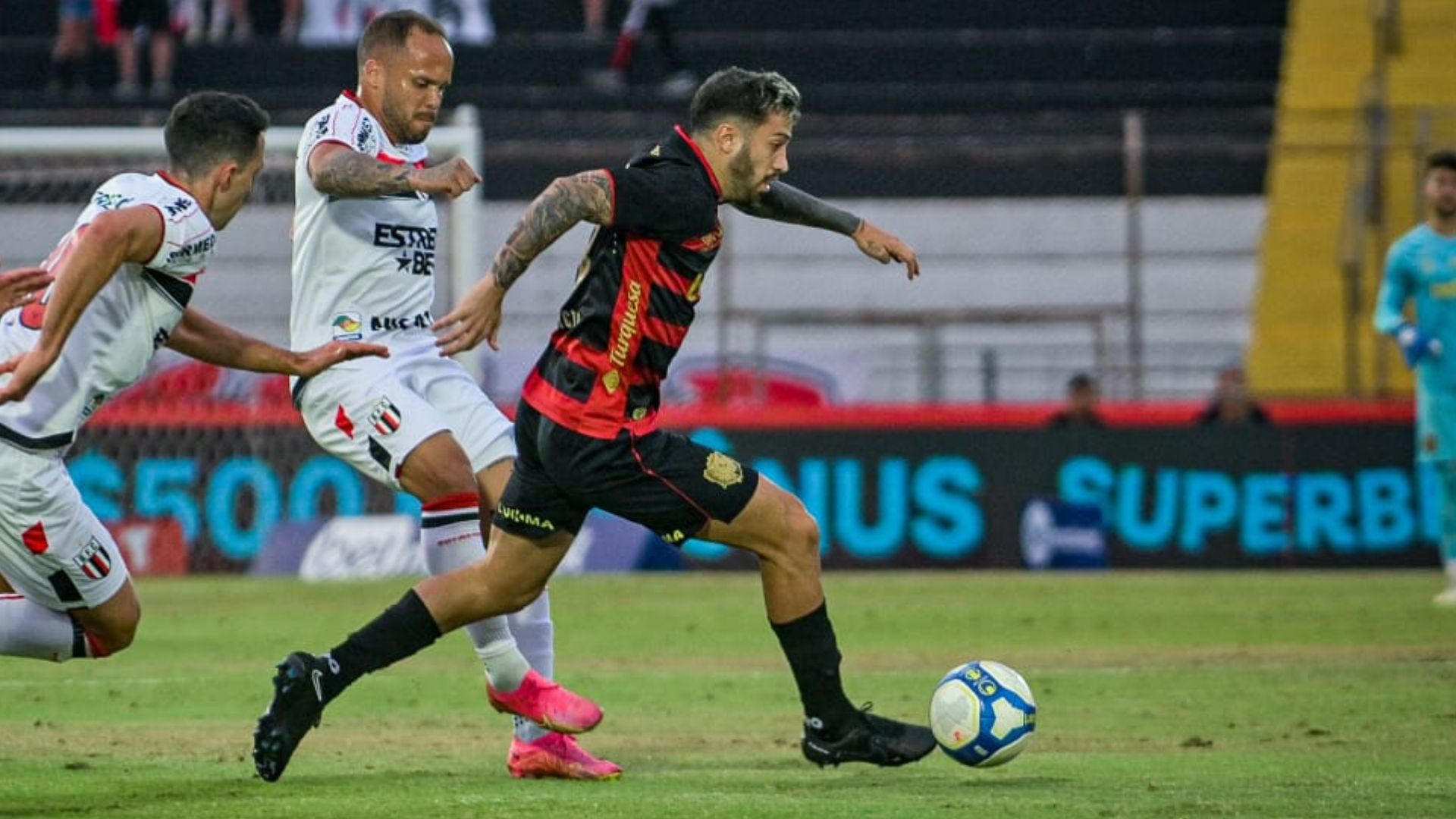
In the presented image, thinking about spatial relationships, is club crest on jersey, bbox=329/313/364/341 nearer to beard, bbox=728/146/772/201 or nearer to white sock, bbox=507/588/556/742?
white sock, bbox=507/588/556/742

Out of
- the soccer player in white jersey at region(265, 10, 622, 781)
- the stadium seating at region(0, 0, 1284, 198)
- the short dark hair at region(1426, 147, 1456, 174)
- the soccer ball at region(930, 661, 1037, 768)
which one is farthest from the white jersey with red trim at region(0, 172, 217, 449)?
the stadium seating at region(0, 0, 1284, 198)

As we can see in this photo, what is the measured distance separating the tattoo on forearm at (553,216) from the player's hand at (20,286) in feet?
4.49

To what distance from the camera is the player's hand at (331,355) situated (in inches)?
301

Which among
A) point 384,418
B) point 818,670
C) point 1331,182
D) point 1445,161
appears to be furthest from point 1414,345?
point 1331,182

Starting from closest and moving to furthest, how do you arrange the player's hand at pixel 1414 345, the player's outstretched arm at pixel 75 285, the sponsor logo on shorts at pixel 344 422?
the player's outstretched arm at pixel 75 285 → the sponsor logo on shorts at pixel 344 422 → the player's hand at pixel 1414 345

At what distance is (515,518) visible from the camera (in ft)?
23.3

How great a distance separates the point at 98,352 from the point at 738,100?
7.26ft

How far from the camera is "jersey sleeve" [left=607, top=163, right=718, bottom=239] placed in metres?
6.82

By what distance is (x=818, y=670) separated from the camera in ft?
23.5

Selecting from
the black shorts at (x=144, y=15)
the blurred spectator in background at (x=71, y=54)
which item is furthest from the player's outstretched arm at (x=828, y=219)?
the black shorts at (x=144, y=15)

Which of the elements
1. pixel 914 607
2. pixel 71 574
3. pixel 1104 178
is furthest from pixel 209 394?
pixel 71 574

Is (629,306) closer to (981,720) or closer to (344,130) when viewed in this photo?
(344,130)

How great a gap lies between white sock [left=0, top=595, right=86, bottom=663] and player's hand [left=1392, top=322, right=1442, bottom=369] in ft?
28.9

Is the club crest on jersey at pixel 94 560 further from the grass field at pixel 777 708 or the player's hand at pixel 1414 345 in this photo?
the player's hand at pixel 1414 345
